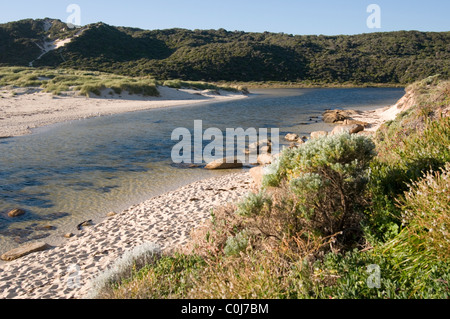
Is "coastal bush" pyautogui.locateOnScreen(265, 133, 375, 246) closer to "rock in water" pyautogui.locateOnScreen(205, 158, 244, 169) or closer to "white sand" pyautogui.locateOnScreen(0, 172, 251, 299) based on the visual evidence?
"white sand" pyautogui.locateOnScreen(0, 172, 251, 299)

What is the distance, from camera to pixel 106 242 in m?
6.71

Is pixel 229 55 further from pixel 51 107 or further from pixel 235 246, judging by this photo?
pixel 235 246

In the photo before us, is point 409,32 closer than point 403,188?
No

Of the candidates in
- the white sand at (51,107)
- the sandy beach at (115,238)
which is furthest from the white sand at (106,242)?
the white sand at (51,107)

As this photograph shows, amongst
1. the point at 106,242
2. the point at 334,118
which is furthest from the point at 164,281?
the point at 334,118

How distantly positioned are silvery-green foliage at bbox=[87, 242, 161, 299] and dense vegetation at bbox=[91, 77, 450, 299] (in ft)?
0.07

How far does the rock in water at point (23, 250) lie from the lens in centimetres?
638

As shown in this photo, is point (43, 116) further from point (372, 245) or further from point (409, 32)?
point (409, 32)

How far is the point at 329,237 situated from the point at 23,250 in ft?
18.7

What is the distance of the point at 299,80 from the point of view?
7750cm

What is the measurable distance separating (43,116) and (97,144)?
9138 millimetres

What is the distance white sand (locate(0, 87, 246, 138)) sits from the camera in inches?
813
